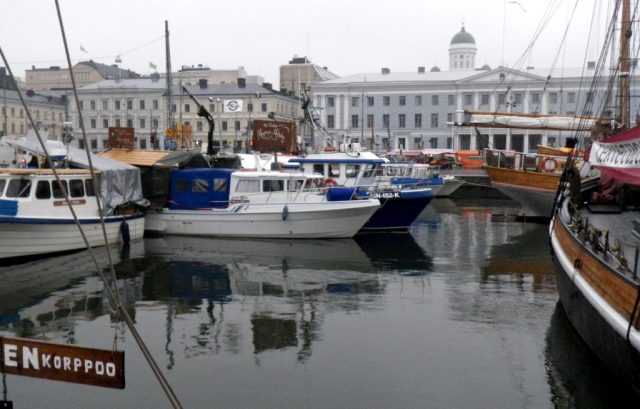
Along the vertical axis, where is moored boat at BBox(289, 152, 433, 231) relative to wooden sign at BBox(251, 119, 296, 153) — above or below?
below

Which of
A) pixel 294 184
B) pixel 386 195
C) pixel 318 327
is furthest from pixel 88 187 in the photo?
pixel 318 327

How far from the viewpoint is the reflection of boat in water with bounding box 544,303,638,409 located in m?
10.9

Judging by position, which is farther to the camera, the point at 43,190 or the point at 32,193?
the point at 43,190

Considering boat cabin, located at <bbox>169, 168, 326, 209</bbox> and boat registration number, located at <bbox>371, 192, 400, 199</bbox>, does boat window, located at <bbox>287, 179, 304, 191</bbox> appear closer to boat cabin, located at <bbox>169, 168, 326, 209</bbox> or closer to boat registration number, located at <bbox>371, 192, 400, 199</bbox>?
boat cabin, located at <bbox>169, 168, 326, 209</bbox>

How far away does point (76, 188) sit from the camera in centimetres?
2481

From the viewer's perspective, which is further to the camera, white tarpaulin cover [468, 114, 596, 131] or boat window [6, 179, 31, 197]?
white tarpaulin cover [468, 114, 596, 131]

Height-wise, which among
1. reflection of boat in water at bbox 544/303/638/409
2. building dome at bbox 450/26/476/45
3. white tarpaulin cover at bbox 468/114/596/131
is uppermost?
building dome at bbox 450/26/476/45

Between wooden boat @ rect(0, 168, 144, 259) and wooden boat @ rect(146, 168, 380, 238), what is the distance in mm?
4144

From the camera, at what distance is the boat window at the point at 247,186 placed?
27984 mm

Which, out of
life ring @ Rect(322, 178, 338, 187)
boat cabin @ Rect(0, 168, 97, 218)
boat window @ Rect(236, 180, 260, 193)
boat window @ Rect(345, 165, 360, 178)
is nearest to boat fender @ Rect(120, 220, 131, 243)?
boat cabin @ Rect(0, 168, 97, 218)

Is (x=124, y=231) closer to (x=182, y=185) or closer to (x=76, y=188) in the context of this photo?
(x=76, y=188)

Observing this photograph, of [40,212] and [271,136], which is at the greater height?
[271,136]

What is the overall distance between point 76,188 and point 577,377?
59.6 feet

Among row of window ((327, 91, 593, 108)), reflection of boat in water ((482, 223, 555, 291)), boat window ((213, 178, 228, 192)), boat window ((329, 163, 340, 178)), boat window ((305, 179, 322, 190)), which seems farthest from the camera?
row of window ((327, 91, 593, 108))
